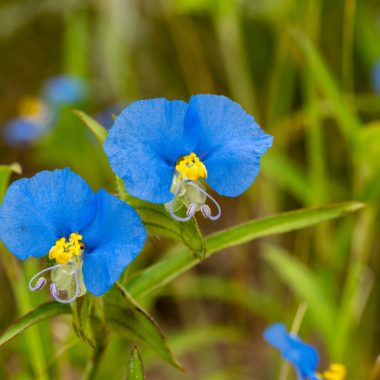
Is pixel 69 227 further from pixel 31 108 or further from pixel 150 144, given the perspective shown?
pixel 31 108

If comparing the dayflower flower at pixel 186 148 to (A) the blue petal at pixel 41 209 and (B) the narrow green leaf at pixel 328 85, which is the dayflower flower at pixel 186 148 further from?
(B) the narrow green leaf at pixel 328 85

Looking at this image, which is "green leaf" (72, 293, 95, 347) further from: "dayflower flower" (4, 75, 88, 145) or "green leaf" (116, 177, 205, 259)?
"dayflower flower" (4, 75, 88, 145)

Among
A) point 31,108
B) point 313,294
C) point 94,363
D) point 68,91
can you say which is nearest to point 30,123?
point 31,108

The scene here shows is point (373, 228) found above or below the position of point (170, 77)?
below

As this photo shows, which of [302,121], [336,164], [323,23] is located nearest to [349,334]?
[302,121]

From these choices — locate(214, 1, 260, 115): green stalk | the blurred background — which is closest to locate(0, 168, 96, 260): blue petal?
the blurred background

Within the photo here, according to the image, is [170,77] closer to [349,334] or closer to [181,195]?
[349,334]
